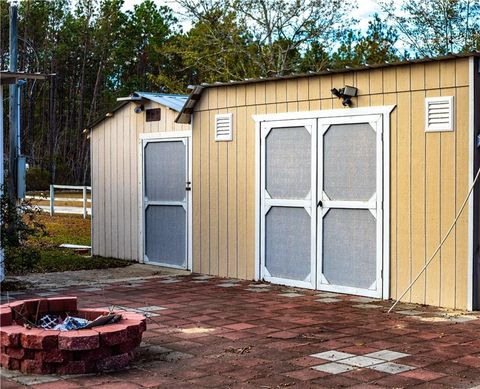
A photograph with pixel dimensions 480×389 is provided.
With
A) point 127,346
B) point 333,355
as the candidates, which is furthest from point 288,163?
point 127,346

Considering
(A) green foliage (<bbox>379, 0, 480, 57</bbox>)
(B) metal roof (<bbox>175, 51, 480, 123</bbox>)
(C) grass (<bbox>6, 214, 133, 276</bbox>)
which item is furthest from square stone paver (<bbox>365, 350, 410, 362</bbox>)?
(A) green foliage (<bbox>379, 0, 480, 57</bbox>)

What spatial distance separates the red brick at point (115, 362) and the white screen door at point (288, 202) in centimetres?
382

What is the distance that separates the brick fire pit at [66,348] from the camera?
4.38 m

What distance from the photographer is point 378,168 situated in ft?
24.7

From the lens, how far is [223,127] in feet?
30.4

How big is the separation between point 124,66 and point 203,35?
17.6m

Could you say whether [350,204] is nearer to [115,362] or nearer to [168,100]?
[168,100]

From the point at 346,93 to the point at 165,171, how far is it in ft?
11.4

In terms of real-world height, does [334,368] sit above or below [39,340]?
Result: below

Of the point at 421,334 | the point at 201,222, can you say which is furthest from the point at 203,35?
the point at 421,334

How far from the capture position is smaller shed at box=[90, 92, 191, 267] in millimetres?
10172

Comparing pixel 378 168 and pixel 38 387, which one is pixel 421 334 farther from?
pixel 38 387

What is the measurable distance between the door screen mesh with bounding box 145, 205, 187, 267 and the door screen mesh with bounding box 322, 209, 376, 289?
2.64 metres

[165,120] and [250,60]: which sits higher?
[250,60]
